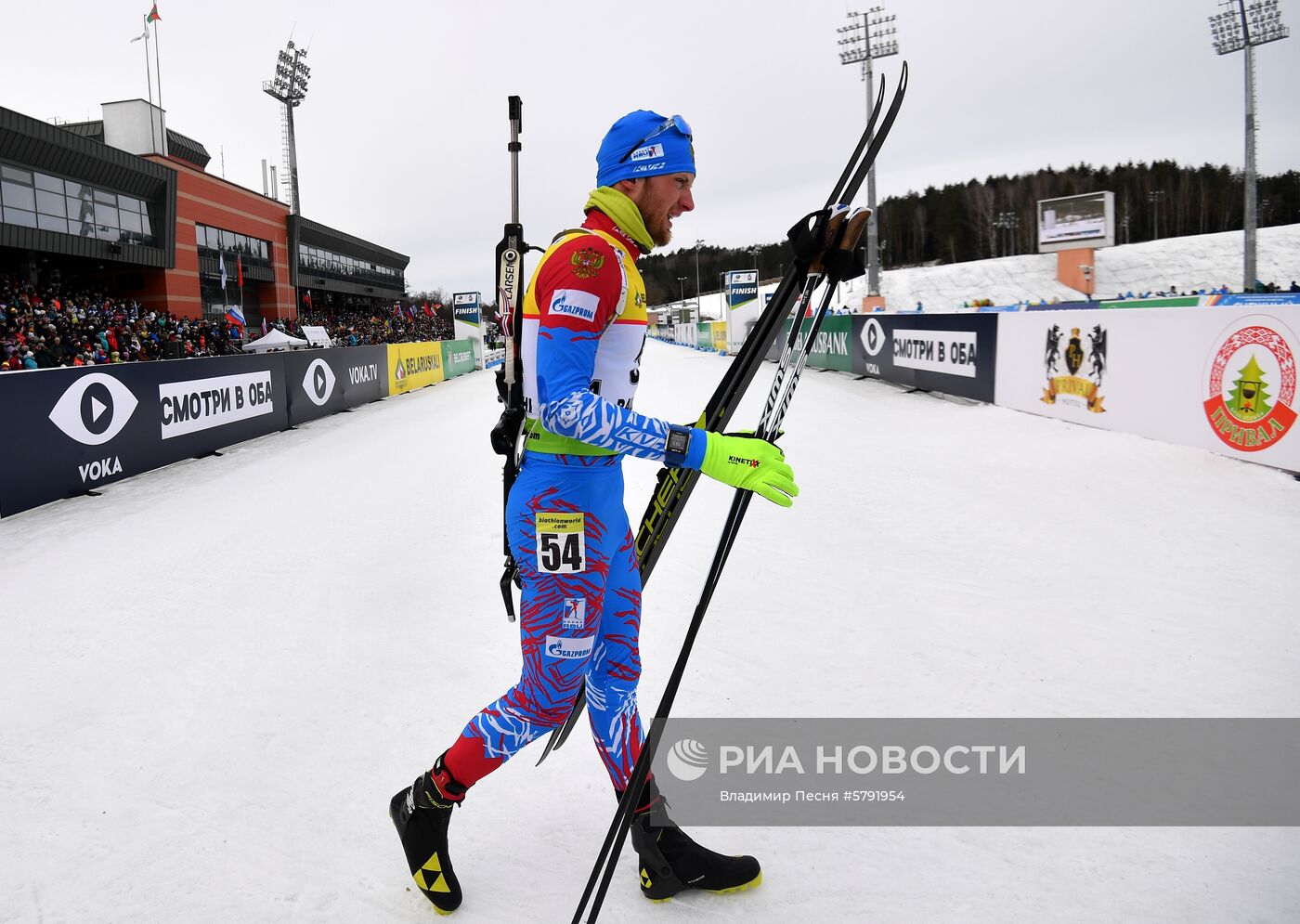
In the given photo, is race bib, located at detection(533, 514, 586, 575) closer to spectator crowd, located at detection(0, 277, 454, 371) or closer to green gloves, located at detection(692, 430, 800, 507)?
green gloves, located at detection(692, 430, 800, 507)

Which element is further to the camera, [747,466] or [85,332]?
[85,332]

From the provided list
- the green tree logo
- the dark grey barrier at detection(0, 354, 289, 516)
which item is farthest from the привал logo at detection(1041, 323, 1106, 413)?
the dark grey barrier at detection(0, 354, 289, 516)

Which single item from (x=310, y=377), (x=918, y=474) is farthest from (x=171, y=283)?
(x=918, y=474)

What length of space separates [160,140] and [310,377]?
101 feet

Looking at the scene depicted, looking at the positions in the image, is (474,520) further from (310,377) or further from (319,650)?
(310,377)

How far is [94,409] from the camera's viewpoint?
784cm

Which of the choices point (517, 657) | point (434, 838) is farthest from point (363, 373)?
point (434, 838)

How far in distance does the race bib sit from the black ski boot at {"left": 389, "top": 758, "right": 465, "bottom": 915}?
65 cm

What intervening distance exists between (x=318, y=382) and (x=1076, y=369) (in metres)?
12.8

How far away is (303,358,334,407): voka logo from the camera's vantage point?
542 inches

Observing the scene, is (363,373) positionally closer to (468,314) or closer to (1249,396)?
(1249,396)

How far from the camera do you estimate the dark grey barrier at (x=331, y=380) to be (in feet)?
43.2

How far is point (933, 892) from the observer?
6.86 feet

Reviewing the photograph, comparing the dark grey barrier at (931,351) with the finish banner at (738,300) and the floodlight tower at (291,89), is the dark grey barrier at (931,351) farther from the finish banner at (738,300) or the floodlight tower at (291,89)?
the floodlight tower at (291,89)
